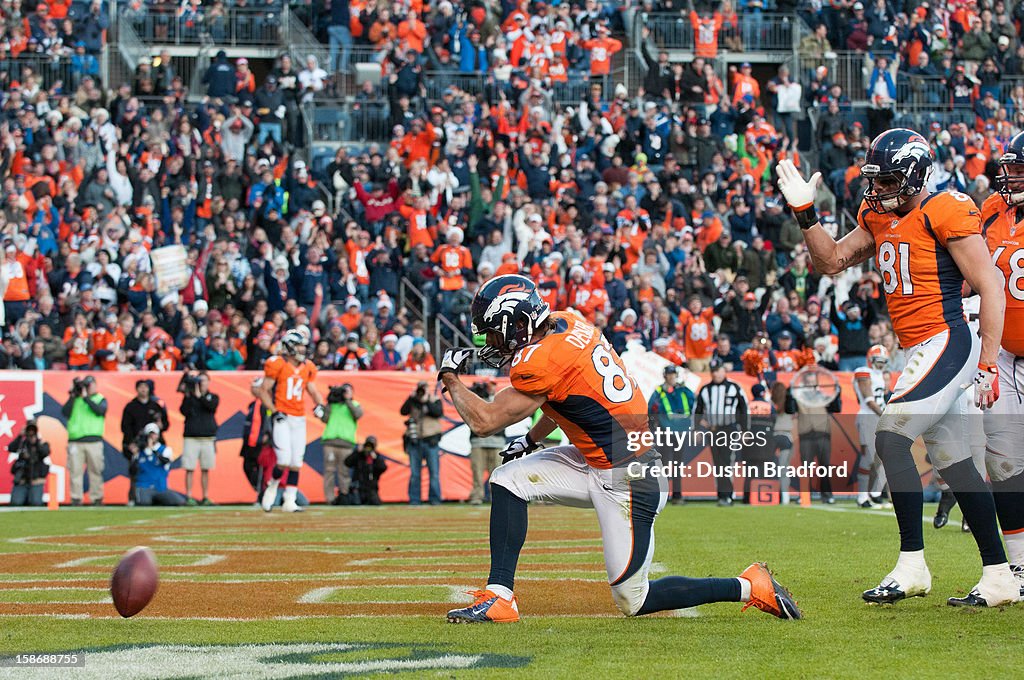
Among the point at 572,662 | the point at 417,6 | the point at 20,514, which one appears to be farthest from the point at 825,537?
the point at 417,6

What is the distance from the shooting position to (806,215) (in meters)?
6.68

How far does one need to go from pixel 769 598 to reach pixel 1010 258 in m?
2.08

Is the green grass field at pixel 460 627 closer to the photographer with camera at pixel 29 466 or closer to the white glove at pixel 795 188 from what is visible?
the white glove at pixel 795 188

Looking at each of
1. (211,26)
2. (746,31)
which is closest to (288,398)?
(211,26)

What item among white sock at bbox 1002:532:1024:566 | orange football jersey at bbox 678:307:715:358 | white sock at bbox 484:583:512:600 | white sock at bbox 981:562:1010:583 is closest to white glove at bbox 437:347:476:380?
white sock at bbox 484:583:512:600

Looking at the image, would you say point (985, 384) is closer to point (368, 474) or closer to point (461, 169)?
point (368, 474)

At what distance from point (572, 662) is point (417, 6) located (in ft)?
71.5

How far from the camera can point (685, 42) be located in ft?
89.6

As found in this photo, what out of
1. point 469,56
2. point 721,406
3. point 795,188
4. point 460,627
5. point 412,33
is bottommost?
point 721,406

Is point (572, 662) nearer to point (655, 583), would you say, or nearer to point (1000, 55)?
point (655, 583)

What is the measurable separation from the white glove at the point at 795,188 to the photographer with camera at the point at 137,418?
37.6 feet

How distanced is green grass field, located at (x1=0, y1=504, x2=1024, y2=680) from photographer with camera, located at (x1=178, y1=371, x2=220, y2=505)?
541 cm

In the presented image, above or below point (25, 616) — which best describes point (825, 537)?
below

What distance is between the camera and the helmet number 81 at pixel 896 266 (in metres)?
6.49
